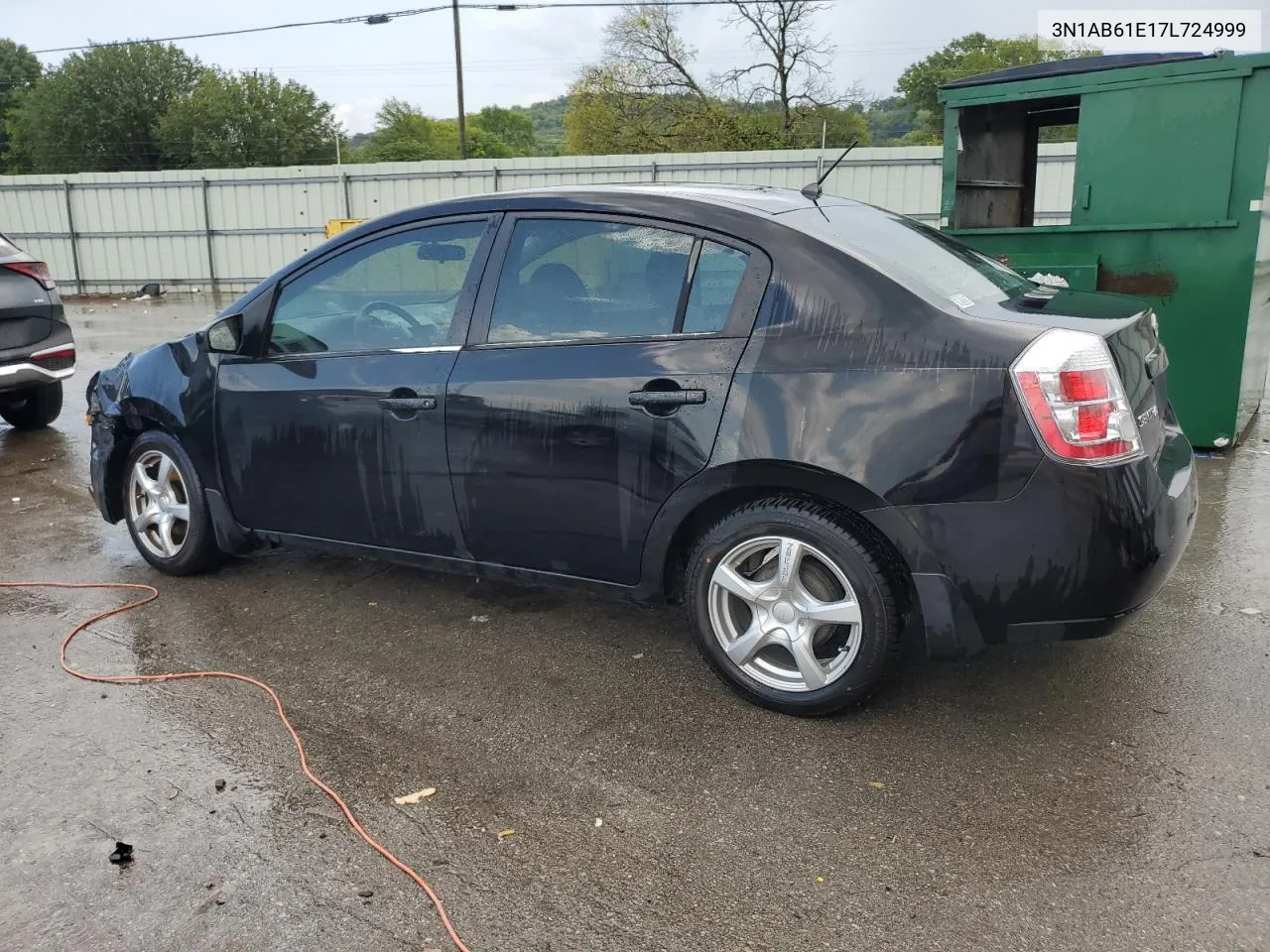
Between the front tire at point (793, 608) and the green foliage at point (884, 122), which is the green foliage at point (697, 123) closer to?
the green foliage at point (884, 122)

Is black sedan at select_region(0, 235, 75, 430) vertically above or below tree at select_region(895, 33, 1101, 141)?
below

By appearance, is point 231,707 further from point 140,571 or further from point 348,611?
point 140,571

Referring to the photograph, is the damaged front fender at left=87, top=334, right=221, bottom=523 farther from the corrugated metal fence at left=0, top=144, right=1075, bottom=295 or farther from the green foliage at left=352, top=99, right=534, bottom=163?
the green foliage at left=352, top=99, right=534, bottom=163

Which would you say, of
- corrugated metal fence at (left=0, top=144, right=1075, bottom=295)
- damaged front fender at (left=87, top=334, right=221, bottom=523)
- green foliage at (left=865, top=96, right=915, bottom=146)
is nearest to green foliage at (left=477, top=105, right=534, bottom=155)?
green foliage at (left=865, top=96, right=915, bottom=146)

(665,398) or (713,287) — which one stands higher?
(713,287)

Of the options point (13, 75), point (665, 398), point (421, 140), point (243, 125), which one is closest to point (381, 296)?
point (665, 398)

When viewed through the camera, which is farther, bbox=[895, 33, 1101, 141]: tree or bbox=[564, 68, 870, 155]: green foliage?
bbox=[895, 33, 1101, 141]: tree

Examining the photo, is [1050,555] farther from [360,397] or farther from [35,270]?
[35,270]

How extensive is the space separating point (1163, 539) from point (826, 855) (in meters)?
1.30

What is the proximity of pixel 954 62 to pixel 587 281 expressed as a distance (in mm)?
72456

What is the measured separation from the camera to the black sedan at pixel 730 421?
281 cm

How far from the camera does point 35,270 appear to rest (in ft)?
24.3

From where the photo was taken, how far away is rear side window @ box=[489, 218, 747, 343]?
10.6 feet

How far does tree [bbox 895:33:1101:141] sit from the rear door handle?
62.0 m
